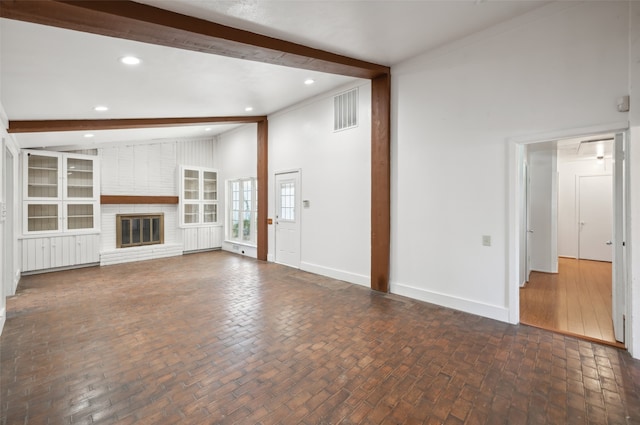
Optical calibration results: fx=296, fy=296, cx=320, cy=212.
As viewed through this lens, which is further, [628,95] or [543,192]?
[543,192]

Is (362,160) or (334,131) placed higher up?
(334,131)

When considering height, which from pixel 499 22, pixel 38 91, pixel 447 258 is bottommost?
pixel 447 258

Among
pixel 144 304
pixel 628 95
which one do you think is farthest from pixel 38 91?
pixel 628 95

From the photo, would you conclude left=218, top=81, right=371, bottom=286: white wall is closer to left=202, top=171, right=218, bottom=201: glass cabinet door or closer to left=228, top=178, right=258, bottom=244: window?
left=228, top=178, right=258, bottom=244: window

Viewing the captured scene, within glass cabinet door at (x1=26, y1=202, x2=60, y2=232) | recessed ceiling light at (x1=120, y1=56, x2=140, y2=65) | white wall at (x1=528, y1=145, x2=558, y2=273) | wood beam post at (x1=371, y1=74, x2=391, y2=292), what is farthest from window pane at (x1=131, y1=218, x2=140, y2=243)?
white wall at (x1=528, y1=145, x2=558, y2=273)

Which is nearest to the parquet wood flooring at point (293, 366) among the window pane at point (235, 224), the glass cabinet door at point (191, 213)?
the glass cabinet door at point (191, 213)

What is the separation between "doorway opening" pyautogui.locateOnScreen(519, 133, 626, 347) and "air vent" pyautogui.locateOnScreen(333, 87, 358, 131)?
272 centimetres

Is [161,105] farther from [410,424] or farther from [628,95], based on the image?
[628,95]

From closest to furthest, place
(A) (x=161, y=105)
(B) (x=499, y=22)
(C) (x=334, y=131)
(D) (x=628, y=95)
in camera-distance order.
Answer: (D) (x=628, y=95) → (B) (x=499, y=22) → (A) (x=161, y=105) → (C) (x=334, y=131)

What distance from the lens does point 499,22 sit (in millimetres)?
3455

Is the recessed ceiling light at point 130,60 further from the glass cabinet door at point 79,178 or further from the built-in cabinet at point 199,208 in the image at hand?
the built-in cabinet at point 199,208

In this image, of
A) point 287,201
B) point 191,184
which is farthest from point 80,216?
point 287,201

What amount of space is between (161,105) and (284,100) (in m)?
2.22

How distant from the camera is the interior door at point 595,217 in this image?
712cm
